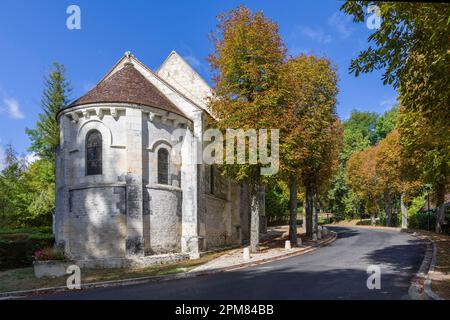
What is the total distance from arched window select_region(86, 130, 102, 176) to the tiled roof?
5.85 feet

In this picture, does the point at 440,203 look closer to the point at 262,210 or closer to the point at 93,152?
the point at 262,210

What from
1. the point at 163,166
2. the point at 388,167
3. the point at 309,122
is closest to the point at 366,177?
the point at 388,167

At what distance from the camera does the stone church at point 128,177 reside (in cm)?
1938

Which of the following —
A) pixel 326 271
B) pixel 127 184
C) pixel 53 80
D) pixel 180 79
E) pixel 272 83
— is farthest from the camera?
pixel 53 80

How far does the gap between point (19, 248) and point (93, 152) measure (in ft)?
23.9

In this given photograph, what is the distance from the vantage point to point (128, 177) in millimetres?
19688

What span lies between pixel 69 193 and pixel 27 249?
4.96 meters

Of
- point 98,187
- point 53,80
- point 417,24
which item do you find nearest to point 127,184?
point 98,187

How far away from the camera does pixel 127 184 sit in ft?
64.3

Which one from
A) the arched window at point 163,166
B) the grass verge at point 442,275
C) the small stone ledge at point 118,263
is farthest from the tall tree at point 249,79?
the grass verge at point 442,275

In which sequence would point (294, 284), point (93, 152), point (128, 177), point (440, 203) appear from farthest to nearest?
point (440, 203)
point (93, 152)
point (128, 177)
point (294, 284)

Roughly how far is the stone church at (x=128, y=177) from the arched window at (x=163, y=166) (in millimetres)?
57

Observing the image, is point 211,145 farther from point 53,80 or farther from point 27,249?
point 53,80

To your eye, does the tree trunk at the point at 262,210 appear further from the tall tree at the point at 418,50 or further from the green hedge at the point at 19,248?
the tall tree at the point at 418,50
